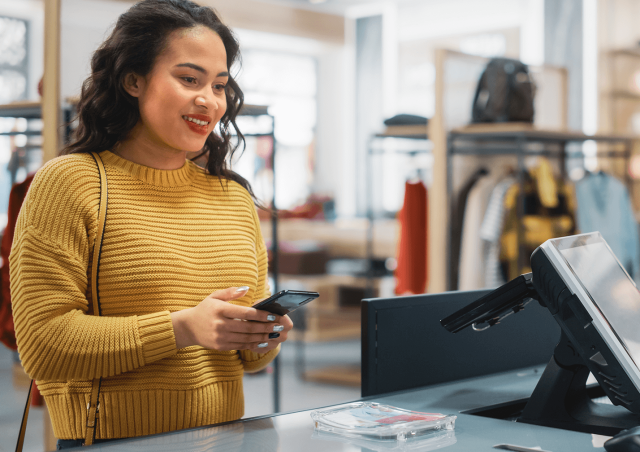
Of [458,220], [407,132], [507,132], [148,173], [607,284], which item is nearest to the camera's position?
[607,284]

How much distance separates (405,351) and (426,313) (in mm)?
88

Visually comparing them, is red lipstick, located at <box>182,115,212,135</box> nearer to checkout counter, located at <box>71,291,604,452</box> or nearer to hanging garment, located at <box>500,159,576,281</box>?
checkout counter, located at <box>71,291,604,452</box>

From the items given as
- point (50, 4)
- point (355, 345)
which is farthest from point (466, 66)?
point (355, 345)

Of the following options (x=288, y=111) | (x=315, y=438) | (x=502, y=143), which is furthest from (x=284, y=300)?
(x=288, y=111)

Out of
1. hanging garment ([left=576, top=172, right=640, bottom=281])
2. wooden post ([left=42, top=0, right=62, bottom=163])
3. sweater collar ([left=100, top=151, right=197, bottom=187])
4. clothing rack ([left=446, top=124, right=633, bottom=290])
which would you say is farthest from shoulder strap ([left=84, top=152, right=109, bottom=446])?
hanging garment ([left=576, top=172, right=640, bottom=281])

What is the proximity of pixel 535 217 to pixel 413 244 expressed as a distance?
0.70 metres

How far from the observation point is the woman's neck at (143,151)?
1.35 meters

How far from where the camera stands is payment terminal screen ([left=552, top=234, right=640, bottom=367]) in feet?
3.76

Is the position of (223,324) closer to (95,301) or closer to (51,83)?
(95,301)

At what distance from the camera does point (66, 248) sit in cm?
117

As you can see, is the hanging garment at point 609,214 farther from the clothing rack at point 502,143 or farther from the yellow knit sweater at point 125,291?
the yellow knit sweater at point 125,291

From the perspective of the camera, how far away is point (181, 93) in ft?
4.30

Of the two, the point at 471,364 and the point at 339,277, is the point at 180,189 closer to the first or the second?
the point at 471,364

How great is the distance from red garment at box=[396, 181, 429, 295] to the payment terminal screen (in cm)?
303
